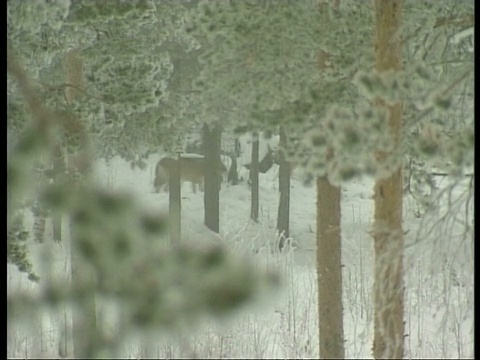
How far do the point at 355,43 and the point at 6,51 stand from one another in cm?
83

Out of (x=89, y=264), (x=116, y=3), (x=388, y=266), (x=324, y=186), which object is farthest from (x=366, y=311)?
(x=116, y=3)

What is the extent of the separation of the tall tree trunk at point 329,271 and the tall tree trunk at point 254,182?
16 cm

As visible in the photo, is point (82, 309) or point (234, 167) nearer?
point (82, 309)

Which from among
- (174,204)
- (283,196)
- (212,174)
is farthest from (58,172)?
(283,196)

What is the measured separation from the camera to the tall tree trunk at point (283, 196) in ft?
5.74

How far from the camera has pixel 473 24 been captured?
5.57 ft

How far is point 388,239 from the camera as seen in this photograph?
5.48 ft

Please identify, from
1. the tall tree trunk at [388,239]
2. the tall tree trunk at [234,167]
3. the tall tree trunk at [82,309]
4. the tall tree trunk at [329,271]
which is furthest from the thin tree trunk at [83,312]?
the tall tree trunk at [388,239]

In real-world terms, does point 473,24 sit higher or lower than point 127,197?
higher

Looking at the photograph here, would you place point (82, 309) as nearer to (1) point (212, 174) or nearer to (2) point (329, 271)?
(1) point (212, 174)

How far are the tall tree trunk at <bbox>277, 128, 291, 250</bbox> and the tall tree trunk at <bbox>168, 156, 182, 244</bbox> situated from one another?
0.84 ft

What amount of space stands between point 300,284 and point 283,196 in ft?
0.74

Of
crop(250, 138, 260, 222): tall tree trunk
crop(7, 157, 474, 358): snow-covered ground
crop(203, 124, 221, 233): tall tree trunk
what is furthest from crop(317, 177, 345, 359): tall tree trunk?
crop(203, 124, 221, 233): tall tree trunk

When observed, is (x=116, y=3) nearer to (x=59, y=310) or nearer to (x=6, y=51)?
(x=6, y=51)
